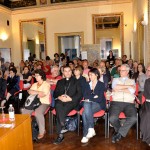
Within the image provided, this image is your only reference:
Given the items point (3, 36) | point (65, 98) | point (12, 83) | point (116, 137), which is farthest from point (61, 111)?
point (3, 36)

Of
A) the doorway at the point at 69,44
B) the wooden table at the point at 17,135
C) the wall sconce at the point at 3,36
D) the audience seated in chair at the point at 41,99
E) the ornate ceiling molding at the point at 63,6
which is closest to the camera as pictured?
the wooden table at the point at 17,135

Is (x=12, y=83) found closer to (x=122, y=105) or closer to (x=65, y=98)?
(x=65, y=98)

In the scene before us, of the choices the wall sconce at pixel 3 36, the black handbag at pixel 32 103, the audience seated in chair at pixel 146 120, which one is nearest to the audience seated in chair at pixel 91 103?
the audience seated in chair at pixel 146 120

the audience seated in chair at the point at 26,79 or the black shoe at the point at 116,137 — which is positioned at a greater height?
the audience seated in chair at the point at 26,79

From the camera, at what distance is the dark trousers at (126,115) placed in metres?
3.69

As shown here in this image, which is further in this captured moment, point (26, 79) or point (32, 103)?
point (26, 79)

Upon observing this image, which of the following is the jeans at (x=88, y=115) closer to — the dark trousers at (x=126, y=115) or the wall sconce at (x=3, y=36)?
the dark trousers at (x=126, y=115)

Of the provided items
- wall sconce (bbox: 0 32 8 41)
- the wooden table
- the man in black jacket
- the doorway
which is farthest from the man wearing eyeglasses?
wall sconce (bbox: 0 32 8 41)

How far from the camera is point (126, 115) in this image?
3.76 meters

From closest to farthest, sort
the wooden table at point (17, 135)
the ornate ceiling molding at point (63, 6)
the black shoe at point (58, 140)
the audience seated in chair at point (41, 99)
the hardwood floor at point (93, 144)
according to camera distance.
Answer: the wooden table at point (17, 135) → the hardwood floor at point (93, 144) → the black shoe at point (58, 140) → the audience seated in chair at point (41, 99) → the ornate ceiling molding at point (63, 6)

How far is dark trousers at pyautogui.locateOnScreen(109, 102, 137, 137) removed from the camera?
3689 mm

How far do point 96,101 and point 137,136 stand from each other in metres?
0.95

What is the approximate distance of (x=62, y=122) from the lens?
12.8ft

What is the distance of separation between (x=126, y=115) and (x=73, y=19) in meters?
8.11
